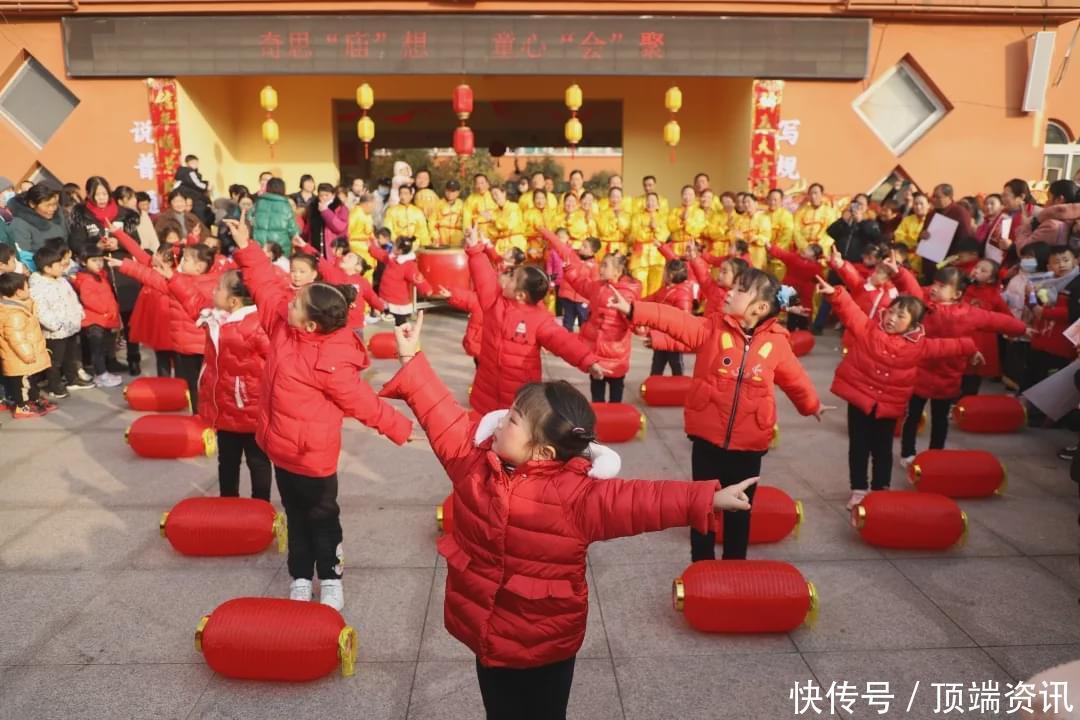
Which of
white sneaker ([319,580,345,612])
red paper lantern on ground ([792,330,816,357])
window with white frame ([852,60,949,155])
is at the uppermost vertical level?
window with white frame ([852,60,949,155])

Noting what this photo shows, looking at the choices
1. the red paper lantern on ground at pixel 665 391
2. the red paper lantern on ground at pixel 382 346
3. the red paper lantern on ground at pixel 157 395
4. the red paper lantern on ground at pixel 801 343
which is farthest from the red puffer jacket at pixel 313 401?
the red paper lantern on ground at pixel 801 343

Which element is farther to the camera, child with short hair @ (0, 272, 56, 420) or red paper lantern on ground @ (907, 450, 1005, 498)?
child with short hair @ (0, 272, 56, 420)

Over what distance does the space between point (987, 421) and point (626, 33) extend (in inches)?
318

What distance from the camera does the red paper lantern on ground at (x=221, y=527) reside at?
13.5 ft

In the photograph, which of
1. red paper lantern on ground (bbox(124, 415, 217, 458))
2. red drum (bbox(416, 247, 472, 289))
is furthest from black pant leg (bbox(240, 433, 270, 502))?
red drum (bbox(416, 247, 472, 289))

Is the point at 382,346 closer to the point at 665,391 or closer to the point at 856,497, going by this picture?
the point at 665,391

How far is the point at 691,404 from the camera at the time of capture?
382 cm

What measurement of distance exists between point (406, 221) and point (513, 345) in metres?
7.67

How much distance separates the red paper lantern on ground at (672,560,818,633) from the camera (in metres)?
3.44

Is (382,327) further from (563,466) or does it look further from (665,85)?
(563,466)

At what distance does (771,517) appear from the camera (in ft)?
14.3

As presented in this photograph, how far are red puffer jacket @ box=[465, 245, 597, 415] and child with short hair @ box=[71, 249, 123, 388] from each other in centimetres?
489

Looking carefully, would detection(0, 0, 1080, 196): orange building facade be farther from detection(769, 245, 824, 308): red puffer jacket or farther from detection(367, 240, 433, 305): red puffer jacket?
detection(367, 240, 433, 305): red puffer jacket

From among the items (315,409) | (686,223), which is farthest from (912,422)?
(686,223)
